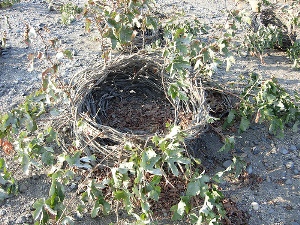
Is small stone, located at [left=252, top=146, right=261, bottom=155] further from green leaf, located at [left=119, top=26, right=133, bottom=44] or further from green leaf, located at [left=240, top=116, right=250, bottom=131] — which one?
green leaf, located at [left=119, top=26, right=133, bottom=44]

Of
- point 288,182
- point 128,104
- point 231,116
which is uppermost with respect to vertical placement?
point 231,116

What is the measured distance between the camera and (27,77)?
369 cm

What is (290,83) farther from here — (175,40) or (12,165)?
(12,165)

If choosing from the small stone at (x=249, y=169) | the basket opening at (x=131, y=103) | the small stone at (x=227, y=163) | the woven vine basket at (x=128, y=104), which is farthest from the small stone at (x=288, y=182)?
the basket opening at (x=131, y=103)

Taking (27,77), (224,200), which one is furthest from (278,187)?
(27,77)

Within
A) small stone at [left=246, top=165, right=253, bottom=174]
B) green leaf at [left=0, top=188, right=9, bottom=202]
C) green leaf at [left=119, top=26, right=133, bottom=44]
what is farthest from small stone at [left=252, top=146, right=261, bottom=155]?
green leaf at [left=0, top=188, right=9, bottom=202]

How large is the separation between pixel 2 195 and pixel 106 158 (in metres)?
0.74

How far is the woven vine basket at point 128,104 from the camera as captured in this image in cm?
256

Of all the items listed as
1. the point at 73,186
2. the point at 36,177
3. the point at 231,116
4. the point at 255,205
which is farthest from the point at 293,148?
the point at 36,177

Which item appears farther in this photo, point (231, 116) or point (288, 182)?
point (231, 116)

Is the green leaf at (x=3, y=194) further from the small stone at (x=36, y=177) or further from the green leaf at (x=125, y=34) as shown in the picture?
the green leaf at (x=125, y=34)

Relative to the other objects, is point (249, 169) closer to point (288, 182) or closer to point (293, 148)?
point (288, 182)

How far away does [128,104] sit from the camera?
11.1 feet

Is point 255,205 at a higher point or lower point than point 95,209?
lower
